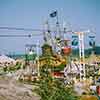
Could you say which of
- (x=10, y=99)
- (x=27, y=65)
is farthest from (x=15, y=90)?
(x=27, y=65)

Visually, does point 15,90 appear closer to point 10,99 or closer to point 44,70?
point 10,99

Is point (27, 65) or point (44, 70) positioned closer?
point (44, 70)

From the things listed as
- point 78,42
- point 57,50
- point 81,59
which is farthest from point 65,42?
point 78,42

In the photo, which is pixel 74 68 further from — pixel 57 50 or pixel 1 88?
pixel 1 88

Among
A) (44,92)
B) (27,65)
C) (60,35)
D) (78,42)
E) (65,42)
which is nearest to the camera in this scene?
(44,92)

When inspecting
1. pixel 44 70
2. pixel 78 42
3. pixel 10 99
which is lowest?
pixel 10 99

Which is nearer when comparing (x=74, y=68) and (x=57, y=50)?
(x=74, y=68)

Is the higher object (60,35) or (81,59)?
(60,35)

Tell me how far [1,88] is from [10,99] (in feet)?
6.67

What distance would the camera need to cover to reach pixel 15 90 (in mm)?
13914

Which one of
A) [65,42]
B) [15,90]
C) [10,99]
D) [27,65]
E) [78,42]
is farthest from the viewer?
[27,65]

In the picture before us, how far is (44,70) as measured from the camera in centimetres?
830

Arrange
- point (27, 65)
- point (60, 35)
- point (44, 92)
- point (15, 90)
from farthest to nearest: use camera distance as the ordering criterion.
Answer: point (27, 65) < point (60, 35) < point (15, 90) < point (44, 92)

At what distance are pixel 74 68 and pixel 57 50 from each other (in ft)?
13.4
